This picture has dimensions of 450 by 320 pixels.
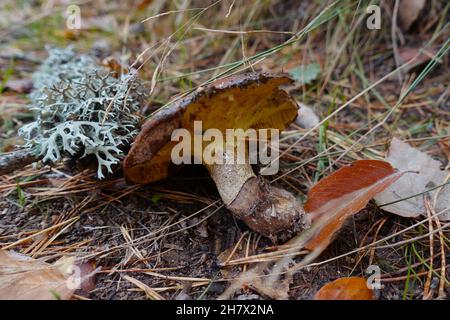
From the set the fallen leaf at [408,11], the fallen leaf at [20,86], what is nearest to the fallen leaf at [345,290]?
the fallen leaf at [408,11]

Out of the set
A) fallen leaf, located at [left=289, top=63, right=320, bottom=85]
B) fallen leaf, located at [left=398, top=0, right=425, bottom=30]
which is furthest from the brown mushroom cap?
fallen leaf, located at [left=398, top=0, right=425, bottom=30]

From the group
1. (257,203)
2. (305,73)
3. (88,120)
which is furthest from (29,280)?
(305,73)

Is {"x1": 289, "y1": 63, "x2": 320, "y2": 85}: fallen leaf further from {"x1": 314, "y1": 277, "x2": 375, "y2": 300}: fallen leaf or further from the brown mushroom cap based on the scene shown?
{"x1": 314, "y1": 277, "x2": 375, "y2": 300}: fallen leaf

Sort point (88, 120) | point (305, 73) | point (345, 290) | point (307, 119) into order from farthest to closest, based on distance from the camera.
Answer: point (305, 73)
point (307, 119)
point (88, 120)
point (345, 290)

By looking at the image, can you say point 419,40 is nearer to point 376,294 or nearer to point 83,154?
point 376,294

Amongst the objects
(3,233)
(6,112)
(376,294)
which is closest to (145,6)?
(6,112)

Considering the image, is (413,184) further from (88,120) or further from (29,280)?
(29,280)
